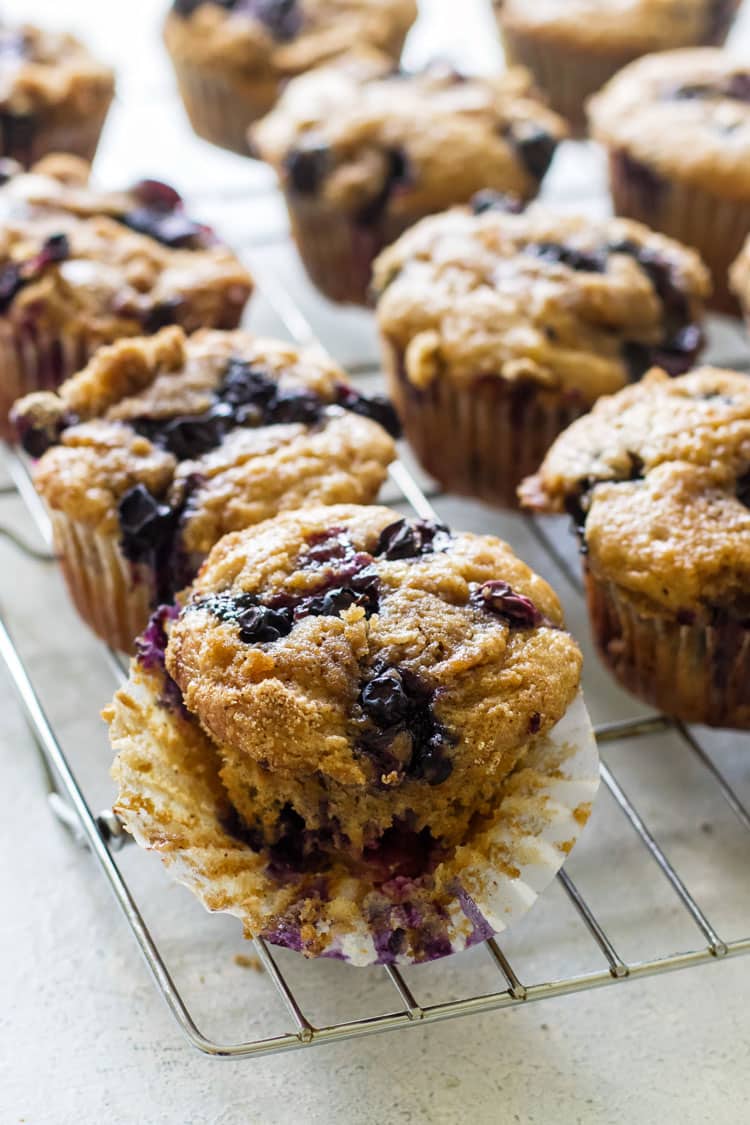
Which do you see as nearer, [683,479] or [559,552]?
[683,479]

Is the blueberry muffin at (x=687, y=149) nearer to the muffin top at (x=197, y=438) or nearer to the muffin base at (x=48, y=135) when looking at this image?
the muffin top at (x=197, y=438)

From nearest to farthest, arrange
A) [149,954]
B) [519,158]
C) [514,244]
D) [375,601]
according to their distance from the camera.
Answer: [149,954] → [375,601] → [514,244] → [519,158]

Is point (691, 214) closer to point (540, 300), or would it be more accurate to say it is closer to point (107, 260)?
point (540, 300)

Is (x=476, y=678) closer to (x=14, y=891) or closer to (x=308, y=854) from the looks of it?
(x=308, y=854)

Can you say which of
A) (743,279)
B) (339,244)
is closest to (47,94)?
(339,244)

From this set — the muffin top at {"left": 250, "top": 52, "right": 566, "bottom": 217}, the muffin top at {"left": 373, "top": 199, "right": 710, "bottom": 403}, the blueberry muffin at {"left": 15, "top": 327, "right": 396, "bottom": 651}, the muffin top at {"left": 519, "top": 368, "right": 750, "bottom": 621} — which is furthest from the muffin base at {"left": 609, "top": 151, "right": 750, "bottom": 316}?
the blueberry muffin at {"left": 15, "top": 327, "right": 396, "bottom": 651}

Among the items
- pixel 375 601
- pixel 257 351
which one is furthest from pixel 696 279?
pixel 375 601

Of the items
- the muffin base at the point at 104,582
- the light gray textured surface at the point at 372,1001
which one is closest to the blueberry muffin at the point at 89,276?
the muffin base at the point at 104,582
